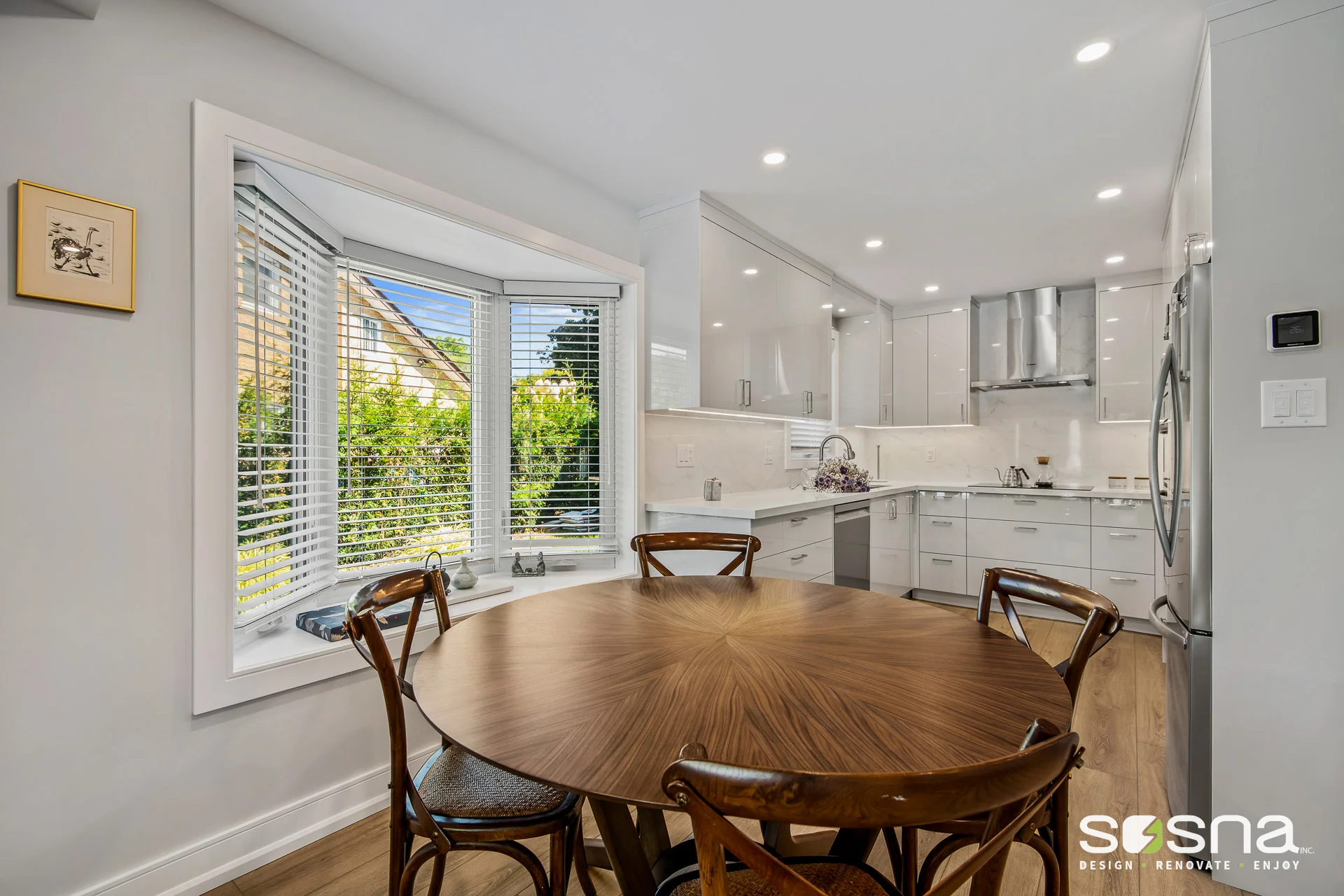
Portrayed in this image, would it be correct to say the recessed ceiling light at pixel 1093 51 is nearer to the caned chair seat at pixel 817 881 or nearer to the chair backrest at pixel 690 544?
the chair backrest at pixel 690 544

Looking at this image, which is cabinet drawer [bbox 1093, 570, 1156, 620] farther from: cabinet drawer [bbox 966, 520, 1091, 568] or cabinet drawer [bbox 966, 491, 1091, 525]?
cabinet drawer [bbox 966, 491, 1091, 525]

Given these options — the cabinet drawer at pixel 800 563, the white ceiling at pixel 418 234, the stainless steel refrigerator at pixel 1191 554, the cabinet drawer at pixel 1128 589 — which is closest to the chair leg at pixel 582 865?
the cabinet drawer at pixel 800 563

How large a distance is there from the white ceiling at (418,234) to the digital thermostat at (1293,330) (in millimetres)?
2401

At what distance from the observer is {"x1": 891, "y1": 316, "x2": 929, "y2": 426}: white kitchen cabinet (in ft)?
16.4

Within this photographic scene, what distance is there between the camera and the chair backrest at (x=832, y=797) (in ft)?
1.91

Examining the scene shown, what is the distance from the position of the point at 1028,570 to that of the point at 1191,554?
106 inches

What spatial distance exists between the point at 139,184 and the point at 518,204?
4.14 ft

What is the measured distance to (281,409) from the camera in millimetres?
2076

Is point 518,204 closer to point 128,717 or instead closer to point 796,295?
point 796,295

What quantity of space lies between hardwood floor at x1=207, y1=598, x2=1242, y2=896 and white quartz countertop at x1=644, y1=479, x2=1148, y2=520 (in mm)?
1266

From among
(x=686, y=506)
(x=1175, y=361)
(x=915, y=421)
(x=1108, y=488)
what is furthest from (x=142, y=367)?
(x=1108, y=488)

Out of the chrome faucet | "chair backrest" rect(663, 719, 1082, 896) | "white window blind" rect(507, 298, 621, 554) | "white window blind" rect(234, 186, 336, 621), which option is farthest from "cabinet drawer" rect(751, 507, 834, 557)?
"chair backrest" rect(663, 719, 1082, 896)

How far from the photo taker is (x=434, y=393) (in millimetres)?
2674

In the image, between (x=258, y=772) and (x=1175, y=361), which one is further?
(x=1175, y=361)
